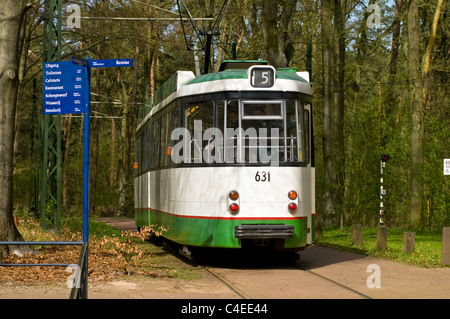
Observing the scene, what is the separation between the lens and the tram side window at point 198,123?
14.3 meters

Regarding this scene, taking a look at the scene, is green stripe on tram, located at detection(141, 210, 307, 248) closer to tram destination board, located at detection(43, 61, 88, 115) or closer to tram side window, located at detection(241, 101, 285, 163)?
tram side window, located at detection(241, 101, 285, 163)

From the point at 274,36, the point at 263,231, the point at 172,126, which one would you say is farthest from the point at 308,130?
the point at 274,36

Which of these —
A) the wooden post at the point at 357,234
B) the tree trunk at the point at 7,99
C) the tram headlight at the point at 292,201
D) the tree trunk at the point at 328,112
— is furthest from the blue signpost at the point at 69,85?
the tree trunk at the point at 328,112

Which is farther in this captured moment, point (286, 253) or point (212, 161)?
point (286, 253)

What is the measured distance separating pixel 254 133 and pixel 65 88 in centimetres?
329

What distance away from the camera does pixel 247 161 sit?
546 inches

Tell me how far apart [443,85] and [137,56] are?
1827 cm

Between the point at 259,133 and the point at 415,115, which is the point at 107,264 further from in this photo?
the point at 415,115

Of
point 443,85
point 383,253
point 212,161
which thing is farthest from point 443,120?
point 212,161

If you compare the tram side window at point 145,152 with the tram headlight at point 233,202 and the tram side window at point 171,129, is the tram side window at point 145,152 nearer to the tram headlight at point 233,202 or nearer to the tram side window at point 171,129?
the tram side window at point 171,129

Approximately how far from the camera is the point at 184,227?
14.6 meters

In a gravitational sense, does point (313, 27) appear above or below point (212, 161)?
above

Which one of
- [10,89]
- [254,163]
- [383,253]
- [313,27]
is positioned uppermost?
[313,27]
